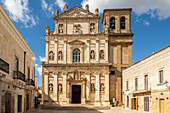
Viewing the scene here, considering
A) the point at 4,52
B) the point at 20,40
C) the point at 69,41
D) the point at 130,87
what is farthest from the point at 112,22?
the point at 4,52

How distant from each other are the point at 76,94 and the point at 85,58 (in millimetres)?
5036

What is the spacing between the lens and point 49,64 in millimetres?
27734

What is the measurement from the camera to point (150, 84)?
18.8 meters

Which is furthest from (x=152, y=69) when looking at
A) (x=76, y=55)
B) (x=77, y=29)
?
(x=77, y=29)

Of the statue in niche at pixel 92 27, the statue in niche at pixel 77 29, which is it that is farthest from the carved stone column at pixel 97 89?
the statue in niche at pixel 77 29

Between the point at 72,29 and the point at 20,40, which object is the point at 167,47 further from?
the point at 72,29

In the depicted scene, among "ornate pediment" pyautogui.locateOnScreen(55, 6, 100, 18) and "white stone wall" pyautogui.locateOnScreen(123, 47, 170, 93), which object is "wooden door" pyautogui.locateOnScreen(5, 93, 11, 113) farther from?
"ornate pediment" pyautogui.locateOnScreen(55, 6, 100, 18)

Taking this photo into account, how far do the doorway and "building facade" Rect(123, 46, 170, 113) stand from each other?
21.4 ft

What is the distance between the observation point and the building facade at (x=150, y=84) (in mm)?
16156

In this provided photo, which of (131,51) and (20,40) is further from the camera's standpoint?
(131,51)

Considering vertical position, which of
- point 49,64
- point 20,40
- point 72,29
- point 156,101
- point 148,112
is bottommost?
point 148,112

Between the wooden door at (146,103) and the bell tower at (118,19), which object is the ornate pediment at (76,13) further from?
the wooden door at (146,103)

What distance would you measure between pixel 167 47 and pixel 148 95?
5.30 m

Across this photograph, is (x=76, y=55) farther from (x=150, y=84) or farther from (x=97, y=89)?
(x=150, y=84)
